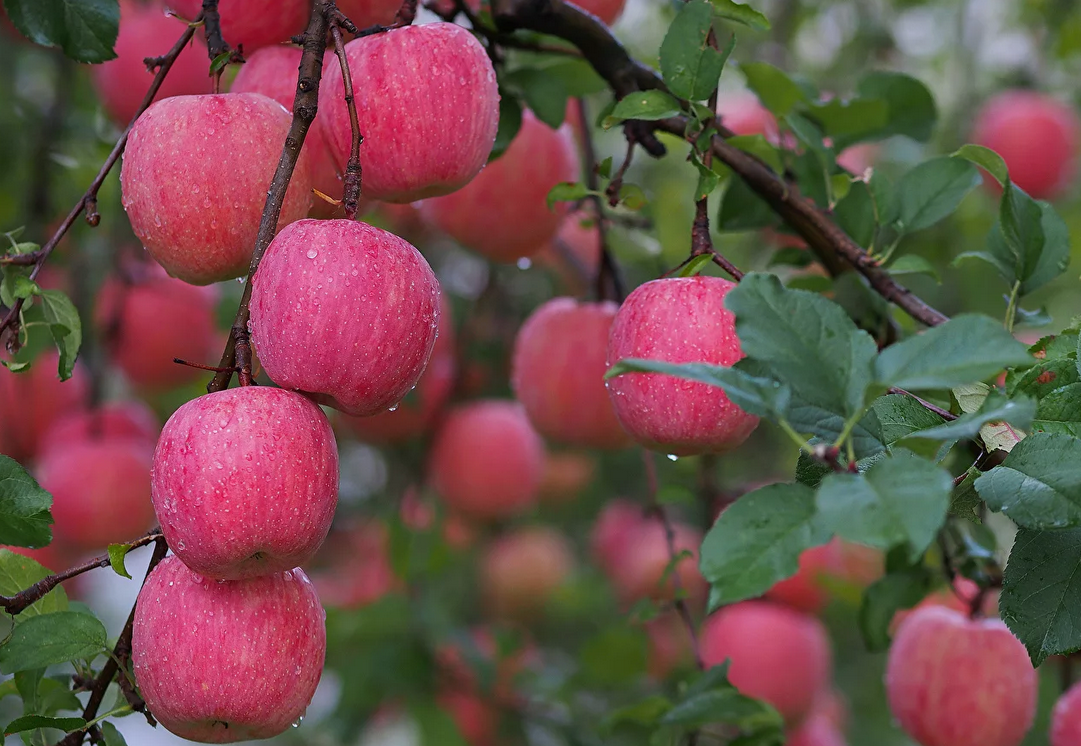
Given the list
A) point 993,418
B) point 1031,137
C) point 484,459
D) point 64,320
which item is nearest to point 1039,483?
point 993,418

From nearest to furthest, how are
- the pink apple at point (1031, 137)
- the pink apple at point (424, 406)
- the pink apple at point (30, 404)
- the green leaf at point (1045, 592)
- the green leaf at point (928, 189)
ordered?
the green leaf at point (1045, 592), the green leaf at point (928, 189), the pink apple at point (30, 404), the pink apple at point (424, 406), the pink apple at point (1031, 137)

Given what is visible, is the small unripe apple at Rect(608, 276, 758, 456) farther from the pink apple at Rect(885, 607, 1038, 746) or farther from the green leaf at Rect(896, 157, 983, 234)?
the pink apple at Rect(885, 607, 1038, 746)

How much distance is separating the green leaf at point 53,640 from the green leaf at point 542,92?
58cm

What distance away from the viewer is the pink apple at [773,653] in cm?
157

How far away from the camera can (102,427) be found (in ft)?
4.91

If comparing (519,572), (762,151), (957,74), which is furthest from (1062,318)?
(762,151)

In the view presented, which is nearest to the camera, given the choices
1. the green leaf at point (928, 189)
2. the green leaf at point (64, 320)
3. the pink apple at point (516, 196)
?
the green leaf at point (64, 320)

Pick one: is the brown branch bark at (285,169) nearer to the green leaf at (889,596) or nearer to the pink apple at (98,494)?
the green leaf at (889,596)

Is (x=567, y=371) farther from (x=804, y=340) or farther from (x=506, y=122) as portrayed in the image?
(x=804, y=340)

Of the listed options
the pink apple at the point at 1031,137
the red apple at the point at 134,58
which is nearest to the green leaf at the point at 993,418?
the red apple at the point at 134,58

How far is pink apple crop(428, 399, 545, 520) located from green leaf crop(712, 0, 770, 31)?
1.09 m

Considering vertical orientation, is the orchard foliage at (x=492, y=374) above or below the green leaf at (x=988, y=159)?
below

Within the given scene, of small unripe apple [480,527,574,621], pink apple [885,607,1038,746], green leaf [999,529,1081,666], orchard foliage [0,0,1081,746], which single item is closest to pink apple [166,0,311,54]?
orchard foliage [0,0,1081,746]

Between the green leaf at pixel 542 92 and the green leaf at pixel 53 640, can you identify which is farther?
the green leaf at pixel 542 92
